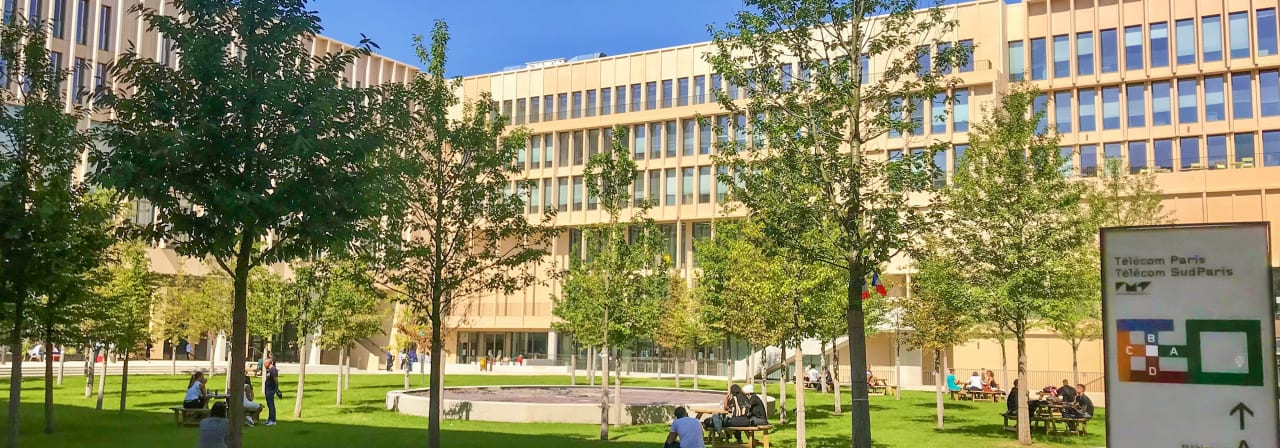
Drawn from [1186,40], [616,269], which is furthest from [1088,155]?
[616,269]

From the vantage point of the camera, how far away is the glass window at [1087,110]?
54688 mm

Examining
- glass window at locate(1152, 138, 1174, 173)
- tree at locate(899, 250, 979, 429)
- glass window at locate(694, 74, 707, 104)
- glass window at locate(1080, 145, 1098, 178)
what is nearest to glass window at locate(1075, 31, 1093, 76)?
glass window at locate(1080, 145, 1098, 178)

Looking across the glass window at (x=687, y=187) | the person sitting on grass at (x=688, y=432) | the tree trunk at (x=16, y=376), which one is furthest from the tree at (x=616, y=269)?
the glass window at (x=687, y=187)

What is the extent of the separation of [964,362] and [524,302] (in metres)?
31.4

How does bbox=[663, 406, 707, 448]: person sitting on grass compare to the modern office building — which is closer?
bbox=[663, 406, 707, 448]: person sitting on grass

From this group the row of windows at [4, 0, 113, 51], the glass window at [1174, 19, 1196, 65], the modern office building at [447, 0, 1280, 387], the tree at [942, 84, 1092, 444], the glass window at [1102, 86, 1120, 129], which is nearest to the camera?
the tree at [942, 84, 1092, 444]

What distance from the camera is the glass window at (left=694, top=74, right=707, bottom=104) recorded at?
65188 mm

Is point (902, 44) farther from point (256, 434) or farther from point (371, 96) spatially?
point (256, 434)

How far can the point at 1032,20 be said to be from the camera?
5606cm

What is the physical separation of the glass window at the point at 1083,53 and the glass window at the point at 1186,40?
164 inches

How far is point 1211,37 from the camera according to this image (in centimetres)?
5209

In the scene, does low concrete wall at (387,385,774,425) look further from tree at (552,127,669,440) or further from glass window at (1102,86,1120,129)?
glass window at (1102,86,1120,129)

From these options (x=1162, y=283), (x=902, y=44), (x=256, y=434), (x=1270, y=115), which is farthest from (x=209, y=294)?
(x=1270, y=115)

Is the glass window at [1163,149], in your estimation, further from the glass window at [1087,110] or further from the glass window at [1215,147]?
the glass window at [1087,110]
